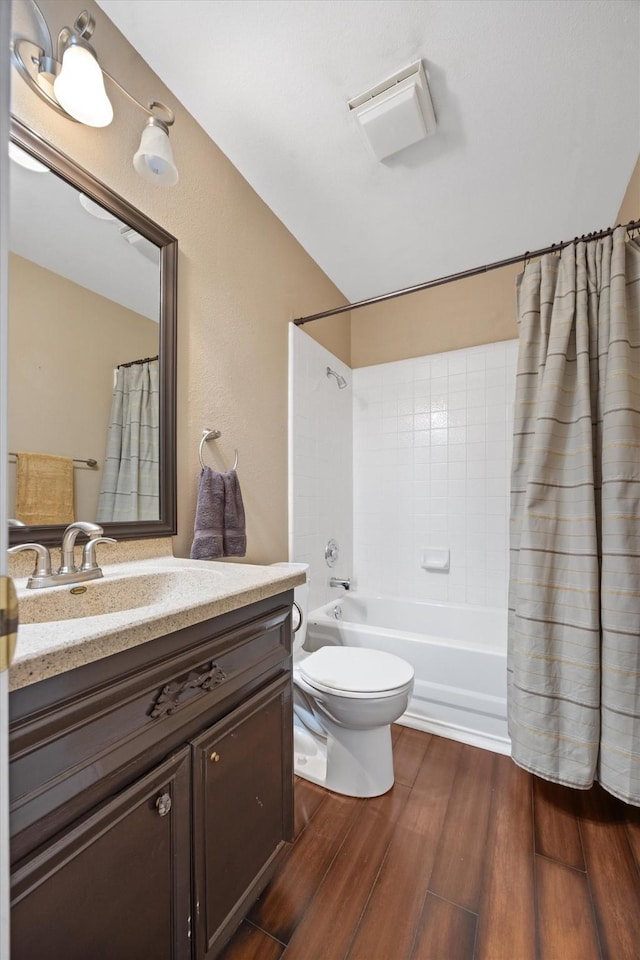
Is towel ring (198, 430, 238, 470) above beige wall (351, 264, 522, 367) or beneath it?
beneath

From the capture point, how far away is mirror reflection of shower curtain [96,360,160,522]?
122 cm

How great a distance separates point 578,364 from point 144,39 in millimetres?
1824

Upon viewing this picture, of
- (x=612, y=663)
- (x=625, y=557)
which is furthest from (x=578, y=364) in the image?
(x=612, y=663)

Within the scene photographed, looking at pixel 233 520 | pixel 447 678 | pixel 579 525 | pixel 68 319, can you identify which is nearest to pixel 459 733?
pixel 447 678

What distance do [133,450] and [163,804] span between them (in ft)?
3.06

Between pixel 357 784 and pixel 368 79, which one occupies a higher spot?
pixel 368 79

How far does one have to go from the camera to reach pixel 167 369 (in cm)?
140

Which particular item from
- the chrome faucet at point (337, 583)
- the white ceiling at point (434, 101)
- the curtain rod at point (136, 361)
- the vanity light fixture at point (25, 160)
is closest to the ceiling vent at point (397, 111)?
the white ceiling at point (434, 101)

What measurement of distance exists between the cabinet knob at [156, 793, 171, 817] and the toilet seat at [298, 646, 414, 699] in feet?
2.48

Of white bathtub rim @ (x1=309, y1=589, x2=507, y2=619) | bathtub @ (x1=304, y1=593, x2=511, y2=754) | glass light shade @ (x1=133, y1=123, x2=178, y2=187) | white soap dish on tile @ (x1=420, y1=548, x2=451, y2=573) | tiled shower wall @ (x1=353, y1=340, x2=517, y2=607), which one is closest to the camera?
glass light shade @ (x1=133, y1=123, x2=178, y2=187)

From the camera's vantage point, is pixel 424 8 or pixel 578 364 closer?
pixel 424 8

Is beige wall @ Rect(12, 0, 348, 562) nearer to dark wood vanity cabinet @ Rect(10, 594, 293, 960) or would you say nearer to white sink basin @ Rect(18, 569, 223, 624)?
white sink basin @ Rect(18, 569, 223, 624)

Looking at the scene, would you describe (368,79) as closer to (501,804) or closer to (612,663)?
(612,663)

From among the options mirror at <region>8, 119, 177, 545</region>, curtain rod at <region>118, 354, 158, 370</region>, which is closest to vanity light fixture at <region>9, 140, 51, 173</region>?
mirror at <region>8, 119, 177, 545</region>
